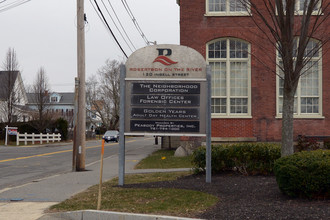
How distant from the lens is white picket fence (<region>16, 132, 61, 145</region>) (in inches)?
1437

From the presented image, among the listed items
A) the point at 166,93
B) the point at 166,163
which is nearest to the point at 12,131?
the point at 166,163

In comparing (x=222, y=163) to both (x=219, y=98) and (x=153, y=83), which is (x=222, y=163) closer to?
(x=153, y=83)

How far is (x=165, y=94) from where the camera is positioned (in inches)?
384

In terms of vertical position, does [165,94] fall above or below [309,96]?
below

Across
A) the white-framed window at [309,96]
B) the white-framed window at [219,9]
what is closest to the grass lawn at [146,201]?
the white-framed window at [309,96]

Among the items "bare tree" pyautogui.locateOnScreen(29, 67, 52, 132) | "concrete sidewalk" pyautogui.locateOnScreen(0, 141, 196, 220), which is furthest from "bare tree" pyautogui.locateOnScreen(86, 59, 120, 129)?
"concrete sidewalk" pyautogui.locateOnScreen(0, 141, 196, 220)

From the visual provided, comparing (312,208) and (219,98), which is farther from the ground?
(219,98)

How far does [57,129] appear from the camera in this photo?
44812 millimetres

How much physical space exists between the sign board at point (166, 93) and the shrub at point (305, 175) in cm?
297

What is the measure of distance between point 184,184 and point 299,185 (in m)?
3.09

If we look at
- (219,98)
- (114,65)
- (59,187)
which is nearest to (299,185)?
(59,187)

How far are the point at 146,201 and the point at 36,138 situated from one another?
3526 cm

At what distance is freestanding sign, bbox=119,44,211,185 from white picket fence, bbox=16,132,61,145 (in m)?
28.5

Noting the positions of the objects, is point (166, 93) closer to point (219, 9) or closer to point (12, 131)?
point (219, 9)
